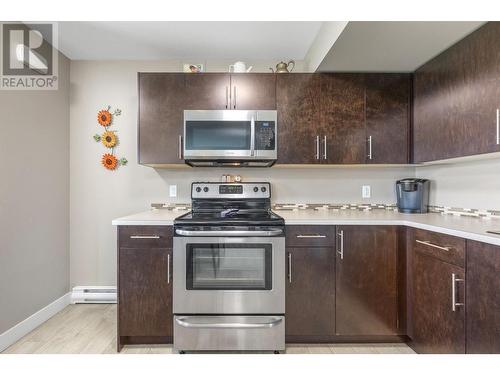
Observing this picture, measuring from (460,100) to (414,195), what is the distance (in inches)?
33.2

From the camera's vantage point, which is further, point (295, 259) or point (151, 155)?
point (151, 155)

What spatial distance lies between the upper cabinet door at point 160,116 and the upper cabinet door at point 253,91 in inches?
17.2

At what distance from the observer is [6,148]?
209 cm

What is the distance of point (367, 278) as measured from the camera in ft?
6.78

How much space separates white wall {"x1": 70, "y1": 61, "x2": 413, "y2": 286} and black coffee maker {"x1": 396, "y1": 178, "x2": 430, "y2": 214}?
82 centimetres

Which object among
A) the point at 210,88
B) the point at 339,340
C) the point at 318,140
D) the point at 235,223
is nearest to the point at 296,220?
the point at 235,223

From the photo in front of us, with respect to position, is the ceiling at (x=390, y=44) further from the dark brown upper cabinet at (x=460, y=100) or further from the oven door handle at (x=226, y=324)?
the oven door handle at (x=226, y=324)

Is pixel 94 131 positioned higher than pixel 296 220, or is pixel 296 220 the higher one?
pixel 94 131

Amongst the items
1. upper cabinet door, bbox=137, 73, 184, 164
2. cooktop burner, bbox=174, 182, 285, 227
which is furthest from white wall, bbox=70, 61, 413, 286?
upper cabinet door, bbox=137, 73, 184, 164

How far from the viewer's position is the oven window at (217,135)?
2.33 metres

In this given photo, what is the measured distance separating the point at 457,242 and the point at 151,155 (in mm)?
2144
